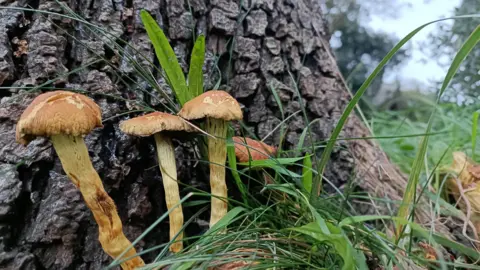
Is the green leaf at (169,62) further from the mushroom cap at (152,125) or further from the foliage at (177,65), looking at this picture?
the mushroom cap at (152,125)

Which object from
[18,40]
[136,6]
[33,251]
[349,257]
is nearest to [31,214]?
[33,251]

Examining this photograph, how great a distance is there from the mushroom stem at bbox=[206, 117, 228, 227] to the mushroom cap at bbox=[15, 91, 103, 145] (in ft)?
1.31

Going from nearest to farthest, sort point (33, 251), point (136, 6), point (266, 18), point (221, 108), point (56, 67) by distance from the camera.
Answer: point (221, 108) → point (33, 251) → point (56, 67) → point (136, 6) → point (266, 18)

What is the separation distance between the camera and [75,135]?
105 centimetres

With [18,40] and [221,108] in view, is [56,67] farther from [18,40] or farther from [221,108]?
[221,108]

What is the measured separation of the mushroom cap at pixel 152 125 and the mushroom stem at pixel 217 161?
0.12 meters

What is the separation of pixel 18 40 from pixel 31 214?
671 mm

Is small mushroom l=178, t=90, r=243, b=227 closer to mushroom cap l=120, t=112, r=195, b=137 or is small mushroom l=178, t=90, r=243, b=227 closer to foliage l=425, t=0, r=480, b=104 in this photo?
mushroom cap l=120, t=112, r=195, b=137

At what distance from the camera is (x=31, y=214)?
135cm

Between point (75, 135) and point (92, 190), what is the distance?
0.21m

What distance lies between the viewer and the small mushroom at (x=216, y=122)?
3.83ft

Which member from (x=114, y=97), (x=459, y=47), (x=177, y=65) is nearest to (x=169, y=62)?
(x=177, y=65)

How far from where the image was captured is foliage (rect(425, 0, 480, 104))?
Answer: 3.45 meters

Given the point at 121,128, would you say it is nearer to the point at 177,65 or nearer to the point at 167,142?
the point at 167,142
